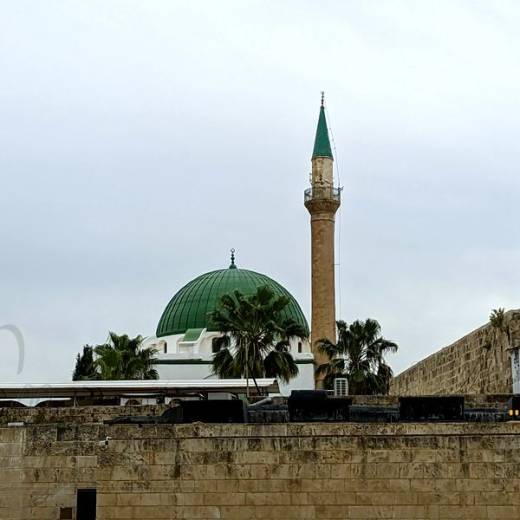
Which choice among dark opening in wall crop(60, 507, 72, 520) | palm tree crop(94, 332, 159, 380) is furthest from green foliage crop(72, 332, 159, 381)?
dark opening in wall crop(60, 507, 72, 520)

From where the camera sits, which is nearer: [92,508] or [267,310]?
[92,508]

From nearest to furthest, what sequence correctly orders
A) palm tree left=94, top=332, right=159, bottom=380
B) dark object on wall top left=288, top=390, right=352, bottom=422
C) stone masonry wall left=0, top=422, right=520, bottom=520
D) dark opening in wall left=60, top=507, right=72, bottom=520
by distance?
stone masonry wall left=0, top=422, right=520, bottom=520
dark opening in wall left=60, top=507, right=72, bottom=520
dark object on wall top left=288, top=390, right=352, bottom=422
palm tree left=94, top=332, right=159, bottom=380

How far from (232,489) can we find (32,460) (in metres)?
3.49

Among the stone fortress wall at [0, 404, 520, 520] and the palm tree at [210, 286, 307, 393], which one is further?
the palm tree at [210, 286, 307, 393]

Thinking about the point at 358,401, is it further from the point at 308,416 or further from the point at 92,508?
the point at 92,508

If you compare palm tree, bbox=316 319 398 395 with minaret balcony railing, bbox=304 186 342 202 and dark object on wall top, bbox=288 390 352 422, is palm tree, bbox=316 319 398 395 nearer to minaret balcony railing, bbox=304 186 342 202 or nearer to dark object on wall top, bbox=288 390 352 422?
minaret balcony railing, bbox=304 186 342 202

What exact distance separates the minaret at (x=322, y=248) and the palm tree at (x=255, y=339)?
9.61 meters

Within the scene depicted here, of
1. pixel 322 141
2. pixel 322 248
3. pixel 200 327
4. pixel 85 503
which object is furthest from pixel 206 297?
pixel 85 503

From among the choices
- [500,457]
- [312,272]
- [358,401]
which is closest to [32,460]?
[358,401]

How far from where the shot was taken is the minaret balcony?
41859 mm

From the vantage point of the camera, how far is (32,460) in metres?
14.6

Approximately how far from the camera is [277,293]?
150 ft

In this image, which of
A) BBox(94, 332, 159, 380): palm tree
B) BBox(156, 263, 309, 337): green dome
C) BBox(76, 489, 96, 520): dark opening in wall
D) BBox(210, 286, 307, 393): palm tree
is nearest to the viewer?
BBox(76, 489, 96, 520): dark opening in wall

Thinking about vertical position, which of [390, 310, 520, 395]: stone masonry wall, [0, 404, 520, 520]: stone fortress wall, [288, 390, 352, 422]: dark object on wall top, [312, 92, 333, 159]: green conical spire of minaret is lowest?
[0, 404, 520, 520]: stone fortress wall
